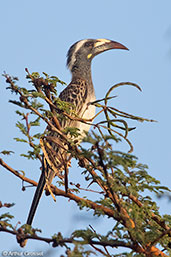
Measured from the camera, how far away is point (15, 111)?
8.80 ft

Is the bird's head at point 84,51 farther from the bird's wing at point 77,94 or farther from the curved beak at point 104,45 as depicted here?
the bird's wing at point 77,94

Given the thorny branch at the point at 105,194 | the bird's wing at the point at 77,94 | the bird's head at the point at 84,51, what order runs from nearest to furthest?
1. the thorny branch at the point at 105,194
2. the bird's wing at the point at 77,94
3. the bird's head at the point at 84,51

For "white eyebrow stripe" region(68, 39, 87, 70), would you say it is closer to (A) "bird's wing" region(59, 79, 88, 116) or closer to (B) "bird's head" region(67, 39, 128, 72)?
(B) "bird's head" region(67, 39, 128, 72)

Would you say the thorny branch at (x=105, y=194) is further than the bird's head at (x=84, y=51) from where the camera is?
No

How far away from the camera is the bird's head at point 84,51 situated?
20.8ft

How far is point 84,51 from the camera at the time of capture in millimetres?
6453

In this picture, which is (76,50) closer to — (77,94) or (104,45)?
(104,45)

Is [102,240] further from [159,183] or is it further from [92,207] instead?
[159,183]

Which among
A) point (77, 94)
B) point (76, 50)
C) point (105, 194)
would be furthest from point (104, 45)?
point (105, 194)

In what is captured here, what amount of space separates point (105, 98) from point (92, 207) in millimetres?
743

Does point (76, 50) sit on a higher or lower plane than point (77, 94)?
higher

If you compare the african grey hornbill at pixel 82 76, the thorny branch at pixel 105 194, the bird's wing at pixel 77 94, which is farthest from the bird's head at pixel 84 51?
the thorny branch at pixel 105 194

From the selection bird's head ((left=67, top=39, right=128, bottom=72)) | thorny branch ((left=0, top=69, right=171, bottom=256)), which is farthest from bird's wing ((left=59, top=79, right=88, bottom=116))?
thorny branch ((left=0, top=69, right=171, bottom=256))

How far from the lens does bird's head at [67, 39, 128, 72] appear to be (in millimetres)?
6340
